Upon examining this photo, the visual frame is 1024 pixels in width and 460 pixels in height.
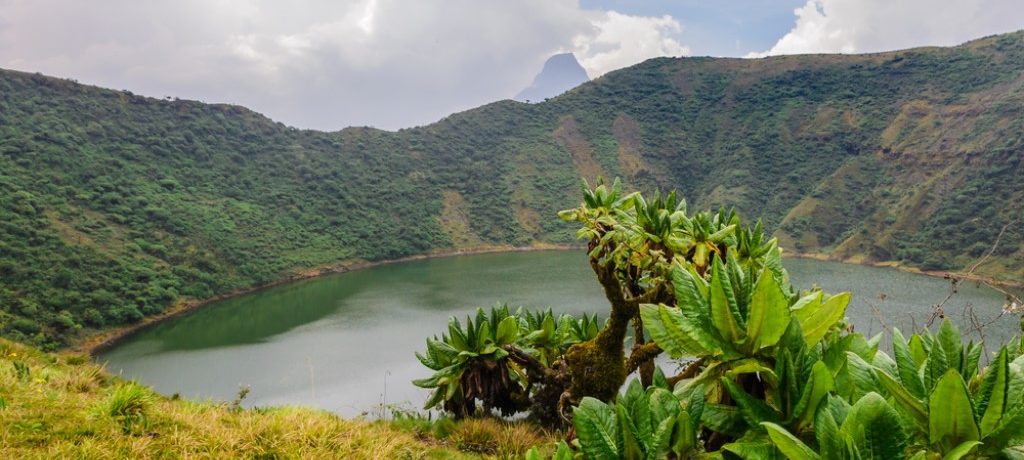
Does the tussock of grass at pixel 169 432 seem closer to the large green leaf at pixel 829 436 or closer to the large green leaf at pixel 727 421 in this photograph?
the large green leaf at pixel 727 421

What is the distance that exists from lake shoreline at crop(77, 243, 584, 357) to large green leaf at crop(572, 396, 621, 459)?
1775cm

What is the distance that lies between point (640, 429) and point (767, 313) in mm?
426

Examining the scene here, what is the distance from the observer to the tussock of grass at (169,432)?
2.54 meters

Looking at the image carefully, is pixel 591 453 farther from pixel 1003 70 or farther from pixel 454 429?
pixel 1003 70

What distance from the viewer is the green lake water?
49.9 feet

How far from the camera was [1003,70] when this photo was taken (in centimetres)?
4753

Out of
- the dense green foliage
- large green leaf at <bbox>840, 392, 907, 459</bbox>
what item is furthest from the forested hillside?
large green leaf at <bbox>840, 392, 907, 459</bbox>

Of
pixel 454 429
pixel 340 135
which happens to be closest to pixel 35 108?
pixel 340 135

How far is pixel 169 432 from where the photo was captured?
9.25ft

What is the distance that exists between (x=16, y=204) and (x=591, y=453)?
113ft

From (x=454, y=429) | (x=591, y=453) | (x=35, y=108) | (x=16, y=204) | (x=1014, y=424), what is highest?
(x=35, y=108)

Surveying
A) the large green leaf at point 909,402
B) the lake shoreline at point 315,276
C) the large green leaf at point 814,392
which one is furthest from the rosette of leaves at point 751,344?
the lake shoreline at point 315,276

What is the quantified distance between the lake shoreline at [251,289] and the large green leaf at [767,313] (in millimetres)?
18094

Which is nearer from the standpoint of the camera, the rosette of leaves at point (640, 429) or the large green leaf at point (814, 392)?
the large green leaf at point (814, 392)
